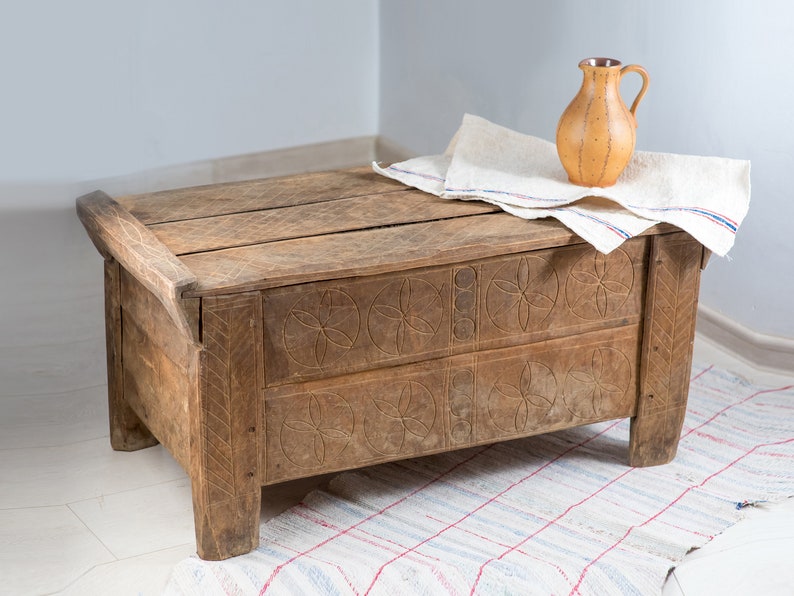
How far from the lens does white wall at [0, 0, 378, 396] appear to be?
2.50 metres

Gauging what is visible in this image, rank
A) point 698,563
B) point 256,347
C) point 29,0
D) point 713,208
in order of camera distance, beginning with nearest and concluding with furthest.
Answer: point 256,347 → point 698,563 → point 713,208 → point 29,0

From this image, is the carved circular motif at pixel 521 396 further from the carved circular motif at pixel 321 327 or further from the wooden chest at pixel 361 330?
the carved circular motif at pixel 321 327

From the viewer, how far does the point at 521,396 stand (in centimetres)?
184

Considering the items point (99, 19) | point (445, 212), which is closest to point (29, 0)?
point (99, 19)

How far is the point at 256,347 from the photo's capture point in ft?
5.30

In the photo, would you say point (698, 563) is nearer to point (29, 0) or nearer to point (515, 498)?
point (515, 498)

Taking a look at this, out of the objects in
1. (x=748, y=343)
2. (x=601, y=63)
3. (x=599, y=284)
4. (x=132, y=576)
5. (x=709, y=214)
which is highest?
(x=601, y=63)

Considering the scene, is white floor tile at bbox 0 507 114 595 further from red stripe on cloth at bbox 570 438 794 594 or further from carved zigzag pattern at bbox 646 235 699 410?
carved zigzag pattern at bbox 646 235 699 410

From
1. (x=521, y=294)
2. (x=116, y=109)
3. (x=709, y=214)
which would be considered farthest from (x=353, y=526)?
(x=116, y=109)

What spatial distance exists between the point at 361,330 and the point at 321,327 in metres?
0.06

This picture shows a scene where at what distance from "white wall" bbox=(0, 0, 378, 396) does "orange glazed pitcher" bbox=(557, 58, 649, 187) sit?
42.6 inches

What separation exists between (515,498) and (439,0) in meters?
1.55

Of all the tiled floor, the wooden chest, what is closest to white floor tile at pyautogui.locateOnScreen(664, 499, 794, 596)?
the tiled floor

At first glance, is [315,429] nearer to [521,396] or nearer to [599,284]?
[521,396]
